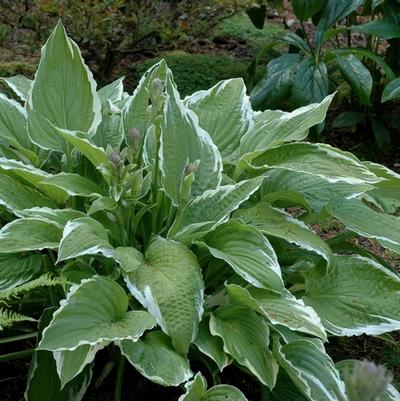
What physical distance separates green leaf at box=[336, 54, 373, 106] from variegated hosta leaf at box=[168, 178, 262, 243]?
1.50 metres

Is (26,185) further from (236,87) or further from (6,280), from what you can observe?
(236,87)

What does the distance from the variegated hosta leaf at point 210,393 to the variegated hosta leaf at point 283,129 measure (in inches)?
28.1

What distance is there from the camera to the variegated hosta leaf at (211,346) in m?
1.69

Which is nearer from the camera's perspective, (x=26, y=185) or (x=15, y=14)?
(x=26, y=185)

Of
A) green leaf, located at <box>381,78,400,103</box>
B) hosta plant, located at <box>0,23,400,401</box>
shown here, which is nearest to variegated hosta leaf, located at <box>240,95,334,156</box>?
hosta plant, located at <box>0,23,400,401</box>

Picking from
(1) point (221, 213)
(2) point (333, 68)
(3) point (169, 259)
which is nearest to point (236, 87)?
(1) point (221, 213)

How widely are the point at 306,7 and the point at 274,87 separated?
0.44m

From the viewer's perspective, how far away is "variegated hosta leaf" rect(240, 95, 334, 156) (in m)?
2.09

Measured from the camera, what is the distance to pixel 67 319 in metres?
1.57

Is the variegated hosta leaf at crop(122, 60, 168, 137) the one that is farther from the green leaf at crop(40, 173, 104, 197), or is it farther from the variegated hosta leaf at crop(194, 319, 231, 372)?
the variegated hosta leaf at crop(194, 319, 231, 372)

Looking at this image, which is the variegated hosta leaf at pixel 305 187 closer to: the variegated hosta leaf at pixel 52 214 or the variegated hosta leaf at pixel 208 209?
the variegated hosta leaf at pixel 208 209

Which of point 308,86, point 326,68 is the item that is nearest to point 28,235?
point 308,86

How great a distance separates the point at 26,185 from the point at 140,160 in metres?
0.35

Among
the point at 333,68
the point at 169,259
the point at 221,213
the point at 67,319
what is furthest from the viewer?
the point at 333,68
